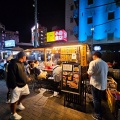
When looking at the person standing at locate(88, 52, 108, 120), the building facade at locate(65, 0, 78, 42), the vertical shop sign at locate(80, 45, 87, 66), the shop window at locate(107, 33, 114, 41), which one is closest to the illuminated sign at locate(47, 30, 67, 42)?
the building facade at locate(65, 0, 78, 42)

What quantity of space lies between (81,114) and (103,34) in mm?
17092

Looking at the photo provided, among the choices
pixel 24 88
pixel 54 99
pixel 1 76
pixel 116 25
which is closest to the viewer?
pixel 24 88

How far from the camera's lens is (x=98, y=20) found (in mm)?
19281

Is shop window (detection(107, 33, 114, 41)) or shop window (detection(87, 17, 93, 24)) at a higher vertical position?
shop window (detection(87, 17, 93, 24))

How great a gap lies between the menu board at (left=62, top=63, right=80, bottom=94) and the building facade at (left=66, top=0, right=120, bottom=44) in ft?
42.6

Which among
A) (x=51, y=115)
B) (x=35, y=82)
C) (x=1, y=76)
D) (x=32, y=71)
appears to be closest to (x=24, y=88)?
(x=51, y=115)

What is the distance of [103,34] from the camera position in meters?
18.9

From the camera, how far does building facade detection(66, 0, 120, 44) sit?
1783 cm

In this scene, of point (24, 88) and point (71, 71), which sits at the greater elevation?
point (71, 71)

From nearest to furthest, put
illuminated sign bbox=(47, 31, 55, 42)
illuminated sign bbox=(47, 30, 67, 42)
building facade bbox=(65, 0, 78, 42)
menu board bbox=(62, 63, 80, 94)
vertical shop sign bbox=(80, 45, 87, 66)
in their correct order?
menu board bbox=(62, 63, 80, 94) → vertical shop sign bbox=(80, 45, 87, 66) → illuminated sign bbox=(47, 30, 67, 42) → illuminated sign bbox=(47, 31, 55, 42) → building facade bbox=(65, 0, 78, 42)

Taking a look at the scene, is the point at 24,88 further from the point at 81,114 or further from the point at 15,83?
the point at 81,114

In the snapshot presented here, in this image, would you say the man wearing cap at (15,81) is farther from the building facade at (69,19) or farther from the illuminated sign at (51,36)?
the building facade at (69,19)

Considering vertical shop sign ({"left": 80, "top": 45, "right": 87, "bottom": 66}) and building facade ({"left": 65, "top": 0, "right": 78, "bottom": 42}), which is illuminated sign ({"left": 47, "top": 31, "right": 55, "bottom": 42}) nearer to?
building facade ({"left": 65, "top": 0, "right": 78, "bottom": 42})

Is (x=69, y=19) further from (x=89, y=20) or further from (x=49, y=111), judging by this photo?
(x=49, y=111)
